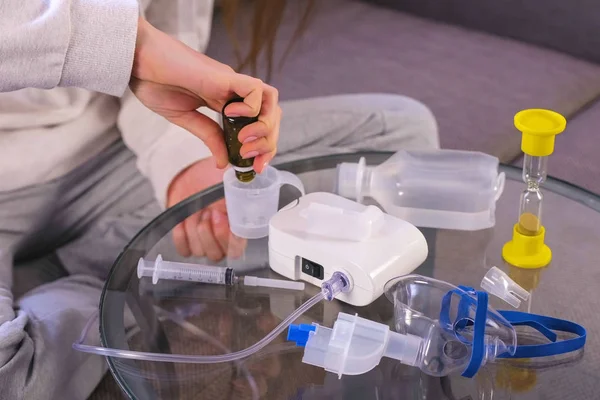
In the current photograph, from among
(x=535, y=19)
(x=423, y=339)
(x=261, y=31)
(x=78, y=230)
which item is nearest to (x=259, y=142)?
(x=423, y=339)

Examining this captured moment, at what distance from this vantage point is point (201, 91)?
0.81 metres

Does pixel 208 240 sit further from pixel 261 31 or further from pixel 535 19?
pixel 535 19

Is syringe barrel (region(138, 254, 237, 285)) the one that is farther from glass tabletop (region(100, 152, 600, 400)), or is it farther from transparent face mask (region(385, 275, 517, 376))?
transparent face mask (region(385, 275, 517, 376))

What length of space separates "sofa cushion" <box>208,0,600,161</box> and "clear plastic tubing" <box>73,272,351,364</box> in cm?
60

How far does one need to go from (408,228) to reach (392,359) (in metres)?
0.15

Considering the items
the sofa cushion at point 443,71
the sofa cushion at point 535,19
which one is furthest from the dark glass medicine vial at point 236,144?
the sofa cushion at point 535,19

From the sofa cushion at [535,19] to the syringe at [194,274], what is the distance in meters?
0.98

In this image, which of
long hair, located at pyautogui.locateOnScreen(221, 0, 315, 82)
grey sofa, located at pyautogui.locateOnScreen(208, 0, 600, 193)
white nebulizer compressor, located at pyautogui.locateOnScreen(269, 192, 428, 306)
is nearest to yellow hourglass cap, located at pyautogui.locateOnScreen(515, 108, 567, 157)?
white nebulizer compressor, located at pyautogui.locateOnScreen(269, 192, 428, 306)

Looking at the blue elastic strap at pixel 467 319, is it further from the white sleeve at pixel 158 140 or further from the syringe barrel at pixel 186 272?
the white sleeve at pixel 158 140

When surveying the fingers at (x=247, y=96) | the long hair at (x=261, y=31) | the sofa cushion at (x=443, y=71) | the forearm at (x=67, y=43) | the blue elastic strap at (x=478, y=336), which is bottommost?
the sofa cushion at (x=443, y=71)

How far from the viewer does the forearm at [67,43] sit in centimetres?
74

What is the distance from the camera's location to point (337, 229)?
0.74m

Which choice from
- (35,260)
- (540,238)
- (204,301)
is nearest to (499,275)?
(540,238)

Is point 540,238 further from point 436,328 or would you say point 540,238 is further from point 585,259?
point 436,328
